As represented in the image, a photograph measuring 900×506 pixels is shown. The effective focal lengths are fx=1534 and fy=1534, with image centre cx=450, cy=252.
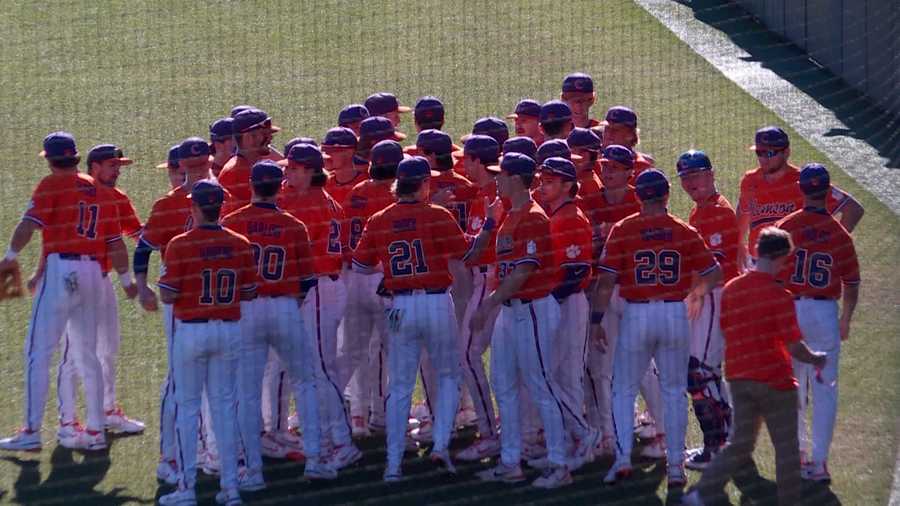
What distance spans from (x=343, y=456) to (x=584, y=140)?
1.82m

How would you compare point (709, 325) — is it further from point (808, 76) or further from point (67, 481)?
point (808, 76)

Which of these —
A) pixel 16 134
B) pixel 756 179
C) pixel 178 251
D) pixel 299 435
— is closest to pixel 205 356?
pixel 178 251

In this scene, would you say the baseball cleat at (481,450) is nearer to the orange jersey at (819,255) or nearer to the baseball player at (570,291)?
the baseball player at (570,291)

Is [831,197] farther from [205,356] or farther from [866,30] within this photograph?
[866,30]

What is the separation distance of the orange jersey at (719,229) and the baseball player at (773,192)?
36 centimetres

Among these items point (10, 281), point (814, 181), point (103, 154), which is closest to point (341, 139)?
point (103, 154)

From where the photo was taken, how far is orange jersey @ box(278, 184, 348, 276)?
663 centimetres

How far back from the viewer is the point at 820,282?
637 centimetres

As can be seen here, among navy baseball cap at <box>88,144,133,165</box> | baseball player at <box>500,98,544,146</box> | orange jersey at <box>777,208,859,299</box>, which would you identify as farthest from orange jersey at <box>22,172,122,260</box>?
orange jersey at <box>777,208,859,299</box>

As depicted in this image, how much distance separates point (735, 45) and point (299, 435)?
7.30 m

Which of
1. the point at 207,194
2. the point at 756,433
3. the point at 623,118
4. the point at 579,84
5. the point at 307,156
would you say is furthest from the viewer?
the point at 579,84

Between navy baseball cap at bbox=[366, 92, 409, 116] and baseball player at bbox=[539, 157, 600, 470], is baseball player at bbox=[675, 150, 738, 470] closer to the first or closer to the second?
baseball player at bbox=[539, 157, 600, 470]

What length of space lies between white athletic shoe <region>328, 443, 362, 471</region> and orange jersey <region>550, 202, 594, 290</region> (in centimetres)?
117

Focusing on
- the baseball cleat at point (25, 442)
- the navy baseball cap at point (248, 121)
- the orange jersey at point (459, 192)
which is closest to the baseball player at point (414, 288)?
the orange jersey at point (459, 192)
